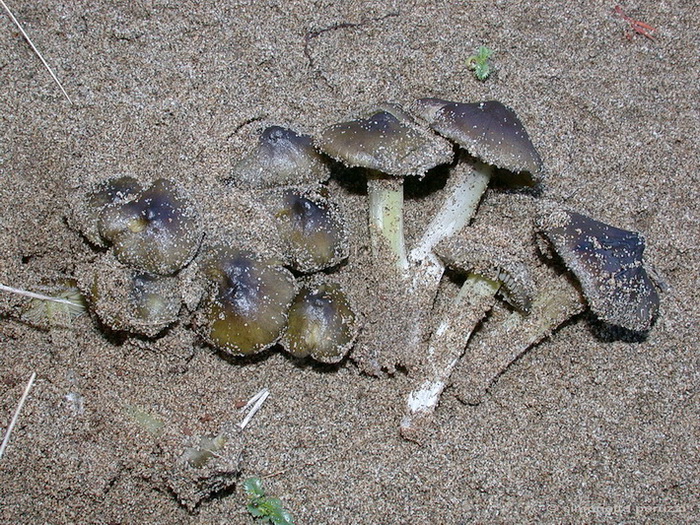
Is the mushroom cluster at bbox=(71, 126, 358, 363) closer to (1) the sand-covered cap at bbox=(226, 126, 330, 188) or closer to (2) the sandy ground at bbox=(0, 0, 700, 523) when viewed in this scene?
(1) the sand-covered cap at bbox=(226, 126, 330, 188)

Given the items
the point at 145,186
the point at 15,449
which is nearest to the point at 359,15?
the point at 145,186

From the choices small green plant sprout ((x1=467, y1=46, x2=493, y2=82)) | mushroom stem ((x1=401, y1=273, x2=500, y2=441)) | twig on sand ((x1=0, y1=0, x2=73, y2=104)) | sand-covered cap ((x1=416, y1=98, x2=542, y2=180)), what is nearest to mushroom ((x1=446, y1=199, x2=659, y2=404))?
mushroom stem ((x1=401, y1=273, x2=500, y2=441))

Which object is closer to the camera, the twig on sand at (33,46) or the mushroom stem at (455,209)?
the mushroom stem at (455,209)

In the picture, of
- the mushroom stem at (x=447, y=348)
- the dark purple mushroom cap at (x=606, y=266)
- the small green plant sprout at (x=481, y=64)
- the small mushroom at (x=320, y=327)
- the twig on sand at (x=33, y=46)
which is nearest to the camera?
the dark purple mushroom cap at (x=606, y=266)

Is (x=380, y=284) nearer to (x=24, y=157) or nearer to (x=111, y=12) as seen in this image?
(x=24, y=157)

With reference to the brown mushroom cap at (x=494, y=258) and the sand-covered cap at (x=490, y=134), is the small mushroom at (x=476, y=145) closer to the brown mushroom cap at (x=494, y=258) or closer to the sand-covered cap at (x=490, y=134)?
the sand-covered cap at (x=490, y=134)

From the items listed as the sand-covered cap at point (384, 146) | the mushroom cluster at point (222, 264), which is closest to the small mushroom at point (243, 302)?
the mushroom cluster at point (222, 264)
